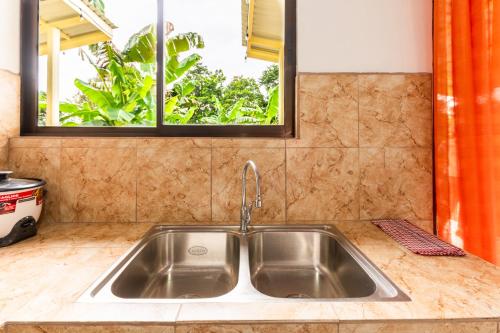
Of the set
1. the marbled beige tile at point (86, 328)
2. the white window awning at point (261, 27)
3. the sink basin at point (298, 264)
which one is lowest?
the sink basin at point (298, 264)

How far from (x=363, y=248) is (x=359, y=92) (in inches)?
28.7

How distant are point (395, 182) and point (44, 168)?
5.31ft

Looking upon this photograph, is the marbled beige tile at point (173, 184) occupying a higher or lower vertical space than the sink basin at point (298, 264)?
higher

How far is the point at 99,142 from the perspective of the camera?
4.28 feet

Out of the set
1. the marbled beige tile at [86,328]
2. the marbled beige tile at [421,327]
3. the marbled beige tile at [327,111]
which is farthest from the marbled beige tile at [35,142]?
the marbled beige tile at [421,327]

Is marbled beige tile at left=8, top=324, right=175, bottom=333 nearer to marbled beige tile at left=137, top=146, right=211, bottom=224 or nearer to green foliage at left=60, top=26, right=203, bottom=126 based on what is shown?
marbled beige tile at left=137, top=146, right=211, bottom=224

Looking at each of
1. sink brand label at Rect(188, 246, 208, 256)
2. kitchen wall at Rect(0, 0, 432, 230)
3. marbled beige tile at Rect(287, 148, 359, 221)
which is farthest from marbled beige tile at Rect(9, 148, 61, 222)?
marbled beige tile at Rect(287, 148, 359, 221)

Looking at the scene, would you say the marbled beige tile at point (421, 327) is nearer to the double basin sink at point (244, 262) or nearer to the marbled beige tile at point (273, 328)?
the marbled beige tile at point (273, 328)

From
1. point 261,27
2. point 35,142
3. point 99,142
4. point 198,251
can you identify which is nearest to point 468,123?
point 198,251

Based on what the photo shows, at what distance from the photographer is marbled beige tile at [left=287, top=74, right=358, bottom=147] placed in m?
1.32

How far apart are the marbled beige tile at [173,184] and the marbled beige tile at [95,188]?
55 millimetres

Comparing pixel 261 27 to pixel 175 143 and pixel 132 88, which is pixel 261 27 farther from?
pixel 175 143

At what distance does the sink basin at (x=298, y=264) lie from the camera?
41.4 inches

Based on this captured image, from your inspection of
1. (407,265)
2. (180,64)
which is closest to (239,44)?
(180,64)
